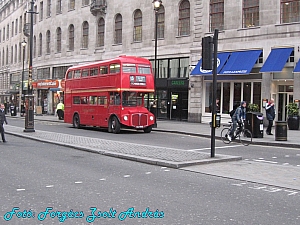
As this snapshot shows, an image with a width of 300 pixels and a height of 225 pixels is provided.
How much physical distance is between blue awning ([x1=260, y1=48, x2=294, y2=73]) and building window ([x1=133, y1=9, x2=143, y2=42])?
14040 millimetres

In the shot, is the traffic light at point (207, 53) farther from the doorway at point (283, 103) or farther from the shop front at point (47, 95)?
the shop front at point (47, 95)

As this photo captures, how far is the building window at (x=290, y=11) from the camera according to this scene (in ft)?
80.5

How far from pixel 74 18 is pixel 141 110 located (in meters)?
26.6

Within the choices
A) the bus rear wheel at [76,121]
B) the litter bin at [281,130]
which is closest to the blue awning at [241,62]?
the litter bin at [281,130]

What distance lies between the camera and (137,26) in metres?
36.1

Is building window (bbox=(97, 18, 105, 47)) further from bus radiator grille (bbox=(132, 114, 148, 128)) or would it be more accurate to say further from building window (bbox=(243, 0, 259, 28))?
bus radiator grille (bbox=(132, 114, 148, 128))

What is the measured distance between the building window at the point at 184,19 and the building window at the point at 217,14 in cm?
248

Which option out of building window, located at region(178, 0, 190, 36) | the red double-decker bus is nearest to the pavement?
the red double-decker bus

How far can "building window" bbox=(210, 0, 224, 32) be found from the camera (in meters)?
28.9

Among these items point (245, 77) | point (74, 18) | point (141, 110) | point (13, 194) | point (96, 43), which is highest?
point (74, 18)

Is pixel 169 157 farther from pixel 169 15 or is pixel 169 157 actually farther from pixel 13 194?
pixel 169 15

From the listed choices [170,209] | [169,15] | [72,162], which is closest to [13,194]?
[170,209]

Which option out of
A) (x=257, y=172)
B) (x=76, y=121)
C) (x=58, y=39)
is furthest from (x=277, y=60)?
(x=58, y=39)

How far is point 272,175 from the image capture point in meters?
9.43
